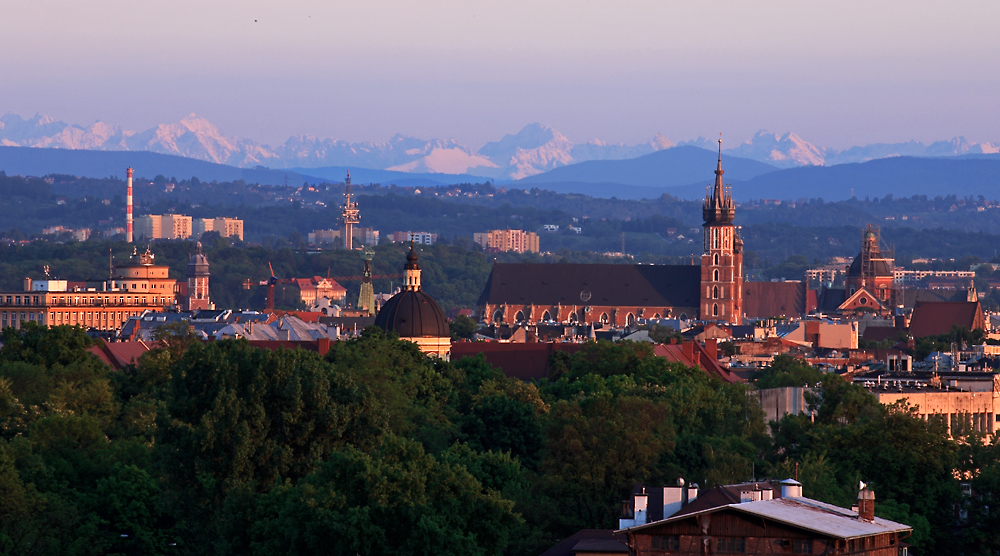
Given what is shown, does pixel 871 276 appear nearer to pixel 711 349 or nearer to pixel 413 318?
pixel 711 349

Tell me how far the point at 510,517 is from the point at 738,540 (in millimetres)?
10001

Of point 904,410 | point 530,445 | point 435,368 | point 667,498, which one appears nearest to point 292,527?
point 667,498

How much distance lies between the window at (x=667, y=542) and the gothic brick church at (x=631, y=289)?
14184 centimetres

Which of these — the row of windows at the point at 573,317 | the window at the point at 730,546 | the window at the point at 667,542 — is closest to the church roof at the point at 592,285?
the row of windows at the point at 573,317

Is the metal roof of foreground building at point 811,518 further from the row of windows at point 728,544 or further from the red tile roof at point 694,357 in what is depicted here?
the red tile roof at point 694,357

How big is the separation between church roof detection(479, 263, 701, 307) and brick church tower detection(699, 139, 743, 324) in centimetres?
300

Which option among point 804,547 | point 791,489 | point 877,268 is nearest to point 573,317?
point 877,268

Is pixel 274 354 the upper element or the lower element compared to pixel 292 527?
upper

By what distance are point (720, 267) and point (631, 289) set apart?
30.9 feet

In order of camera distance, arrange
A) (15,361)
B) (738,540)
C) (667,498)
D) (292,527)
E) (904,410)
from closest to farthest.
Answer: (738,540)
(667,498)
(292,527)
(904,410)
(15,361)

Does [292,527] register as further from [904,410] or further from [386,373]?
[386,373]

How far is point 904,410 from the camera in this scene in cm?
5150

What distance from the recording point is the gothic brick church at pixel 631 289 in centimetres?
17188

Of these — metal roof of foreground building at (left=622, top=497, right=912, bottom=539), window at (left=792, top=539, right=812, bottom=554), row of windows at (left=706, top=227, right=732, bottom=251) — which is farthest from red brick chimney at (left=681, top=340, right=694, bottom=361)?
row of windows at (left=706, top=227, right=732, bottom=251)
